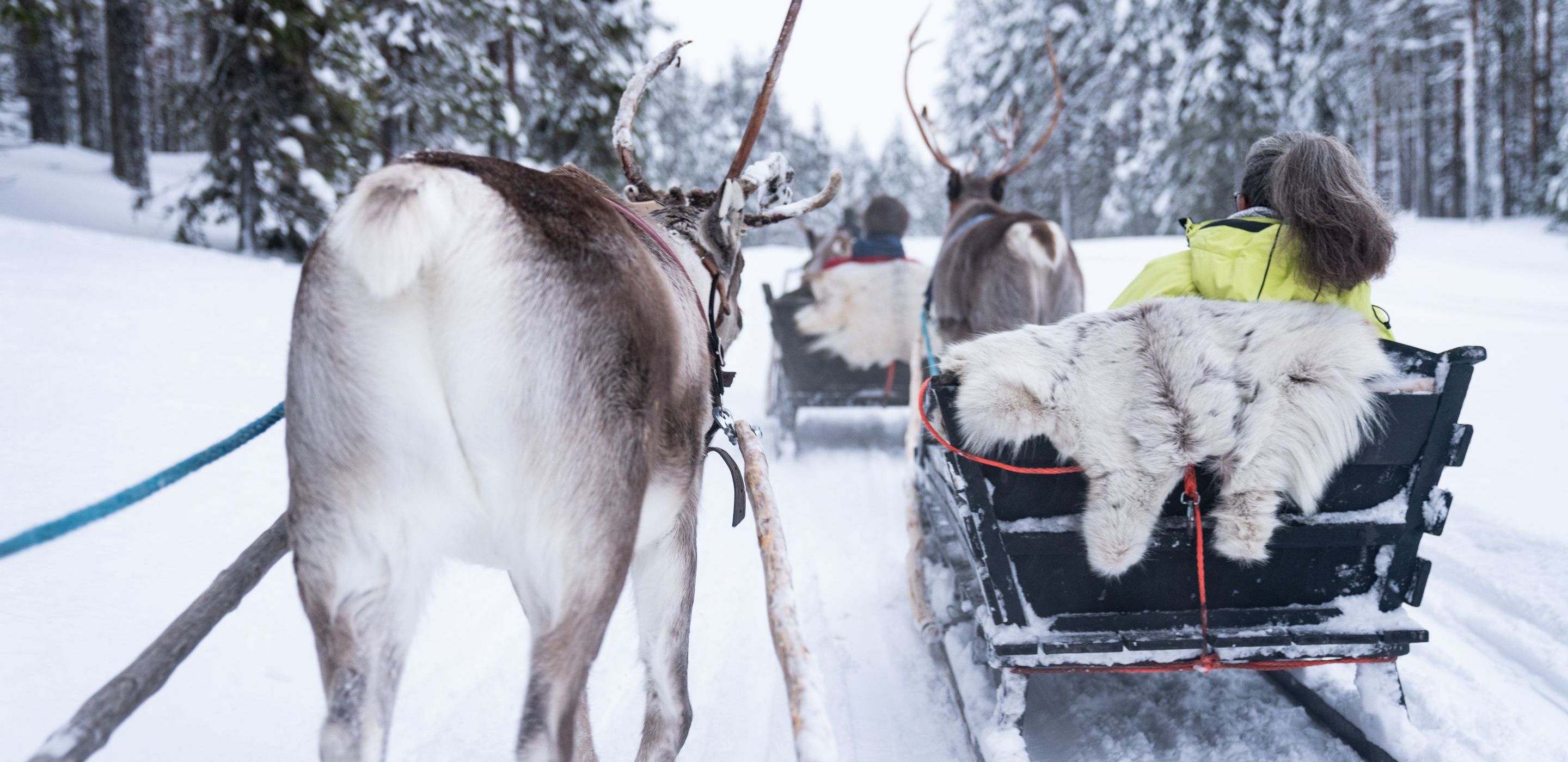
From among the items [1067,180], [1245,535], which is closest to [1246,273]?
[1245,535]

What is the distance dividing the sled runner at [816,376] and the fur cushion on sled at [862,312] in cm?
8

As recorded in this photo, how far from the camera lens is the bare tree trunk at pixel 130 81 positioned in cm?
1076

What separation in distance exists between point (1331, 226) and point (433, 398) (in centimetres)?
252

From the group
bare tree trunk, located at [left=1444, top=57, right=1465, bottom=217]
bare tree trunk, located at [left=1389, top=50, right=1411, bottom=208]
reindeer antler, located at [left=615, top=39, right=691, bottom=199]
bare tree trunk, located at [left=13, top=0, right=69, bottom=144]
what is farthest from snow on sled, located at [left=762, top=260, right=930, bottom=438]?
bare tree trunk, located at [left=1389, top=50, right=1411, bottom=208]

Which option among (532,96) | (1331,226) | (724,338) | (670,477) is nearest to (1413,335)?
(1331,226)

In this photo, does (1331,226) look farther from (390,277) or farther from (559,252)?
(390,277)

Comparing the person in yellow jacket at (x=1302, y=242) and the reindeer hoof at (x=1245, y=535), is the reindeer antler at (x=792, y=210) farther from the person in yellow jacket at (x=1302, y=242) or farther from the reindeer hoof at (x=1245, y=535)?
the reindeer hoof at (x=1245, y=535)

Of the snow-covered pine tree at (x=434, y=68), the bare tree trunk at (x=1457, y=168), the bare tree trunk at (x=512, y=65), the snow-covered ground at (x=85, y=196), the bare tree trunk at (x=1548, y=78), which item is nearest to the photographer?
the snow-covered pine tree at (x=434, y=68)

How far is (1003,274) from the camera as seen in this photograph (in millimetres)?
5180

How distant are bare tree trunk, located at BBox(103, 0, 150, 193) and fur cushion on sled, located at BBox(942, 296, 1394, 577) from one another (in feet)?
45.1

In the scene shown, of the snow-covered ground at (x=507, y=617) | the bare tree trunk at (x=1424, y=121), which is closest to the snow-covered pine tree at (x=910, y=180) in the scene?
the bare tree trunk at (x=1424, y=121)

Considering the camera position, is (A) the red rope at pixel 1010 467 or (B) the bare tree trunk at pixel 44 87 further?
(B) the bare tree trunk at pixel 44 87

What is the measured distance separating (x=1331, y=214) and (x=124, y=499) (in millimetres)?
3248

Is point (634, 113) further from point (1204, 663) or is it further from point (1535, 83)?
point (1535, 83)
